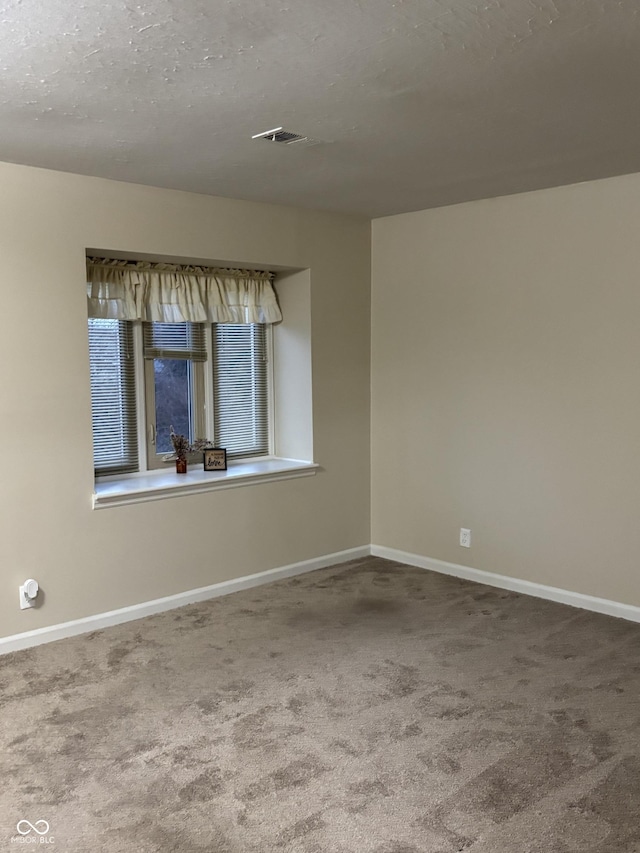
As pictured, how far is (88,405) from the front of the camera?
4062mm

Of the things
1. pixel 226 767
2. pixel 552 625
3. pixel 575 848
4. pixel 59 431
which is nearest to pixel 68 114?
pixel 59 431

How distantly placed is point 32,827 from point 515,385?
3.38 meters

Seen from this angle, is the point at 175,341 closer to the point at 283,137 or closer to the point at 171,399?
the point at 171,399

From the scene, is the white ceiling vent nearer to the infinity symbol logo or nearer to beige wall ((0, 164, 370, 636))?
beige wall ((0, 164, 370, 636))

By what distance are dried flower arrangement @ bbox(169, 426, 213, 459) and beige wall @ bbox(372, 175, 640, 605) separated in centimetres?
126

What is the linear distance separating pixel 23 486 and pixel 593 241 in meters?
3.27

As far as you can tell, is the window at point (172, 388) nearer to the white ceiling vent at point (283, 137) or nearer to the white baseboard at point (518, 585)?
the white baseboard at point (518, 585)

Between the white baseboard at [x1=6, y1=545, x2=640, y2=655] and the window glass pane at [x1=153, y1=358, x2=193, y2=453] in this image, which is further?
the window glass pane at [x1=153, y1=358, x2=193, y2=453]

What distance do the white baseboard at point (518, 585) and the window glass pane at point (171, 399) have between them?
1665 mm

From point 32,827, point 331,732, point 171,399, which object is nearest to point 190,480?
point 171,399

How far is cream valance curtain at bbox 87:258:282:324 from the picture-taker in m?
4.39

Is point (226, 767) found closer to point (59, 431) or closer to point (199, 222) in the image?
point (59, 431)

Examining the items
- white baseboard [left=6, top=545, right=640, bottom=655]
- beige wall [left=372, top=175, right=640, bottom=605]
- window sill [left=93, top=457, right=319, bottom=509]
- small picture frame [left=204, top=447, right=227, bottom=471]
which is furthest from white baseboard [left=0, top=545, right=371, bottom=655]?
small picture frame [left=204, top=447, right=227, bottom=471]

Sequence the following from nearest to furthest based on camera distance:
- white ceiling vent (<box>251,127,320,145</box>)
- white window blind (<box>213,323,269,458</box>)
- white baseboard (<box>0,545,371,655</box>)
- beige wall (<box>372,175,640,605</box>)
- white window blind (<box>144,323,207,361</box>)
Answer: white ceiling vent (<box>251,127,320,145</box>)
white baseboard (<box>0,545,371,655</box>)
beige wall (<box>372,175,640,605</box>)
white window blind (<box>144,323,207,361</box>)
white window blind (<box>213,323,269,458</box>)
